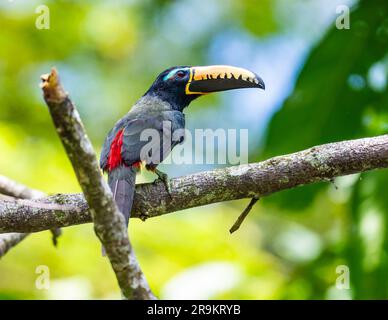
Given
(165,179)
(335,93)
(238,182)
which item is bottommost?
(238,182)

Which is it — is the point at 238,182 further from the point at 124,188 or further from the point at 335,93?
the point at 335,93

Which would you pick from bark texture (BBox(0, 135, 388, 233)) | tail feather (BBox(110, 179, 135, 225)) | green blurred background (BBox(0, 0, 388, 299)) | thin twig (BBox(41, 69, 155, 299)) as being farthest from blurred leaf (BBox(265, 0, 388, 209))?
thin twig (BBox(41, 69, 155, 299))

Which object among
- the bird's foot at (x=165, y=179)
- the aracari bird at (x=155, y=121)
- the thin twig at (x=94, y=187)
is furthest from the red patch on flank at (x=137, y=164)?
the thin twig at (x=94, y=187)

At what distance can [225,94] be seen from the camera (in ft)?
34.1

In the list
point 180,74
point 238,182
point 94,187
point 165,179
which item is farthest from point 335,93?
point 94,187

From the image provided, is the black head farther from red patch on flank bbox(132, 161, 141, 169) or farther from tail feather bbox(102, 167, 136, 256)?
tail feather bbox(102, 167, 136, 256)

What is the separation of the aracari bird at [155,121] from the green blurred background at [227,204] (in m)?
0.55

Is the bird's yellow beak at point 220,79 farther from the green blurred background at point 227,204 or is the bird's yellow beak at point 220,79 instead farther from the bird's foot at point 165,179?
the bird's foot at point 165,179

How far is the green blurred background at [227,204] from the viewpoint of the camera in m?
4.85

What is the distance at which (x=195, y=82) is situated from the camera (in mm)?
5574

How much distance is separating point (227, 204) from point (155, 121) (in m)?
3.51

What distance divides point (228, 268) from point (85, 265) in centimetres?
155

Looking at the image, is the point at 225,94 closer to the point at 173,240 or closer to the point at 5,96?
the point at 5,96

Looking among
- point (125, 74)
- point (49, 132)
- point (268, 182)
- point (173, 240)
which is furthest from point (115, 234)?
point (125, 74)
